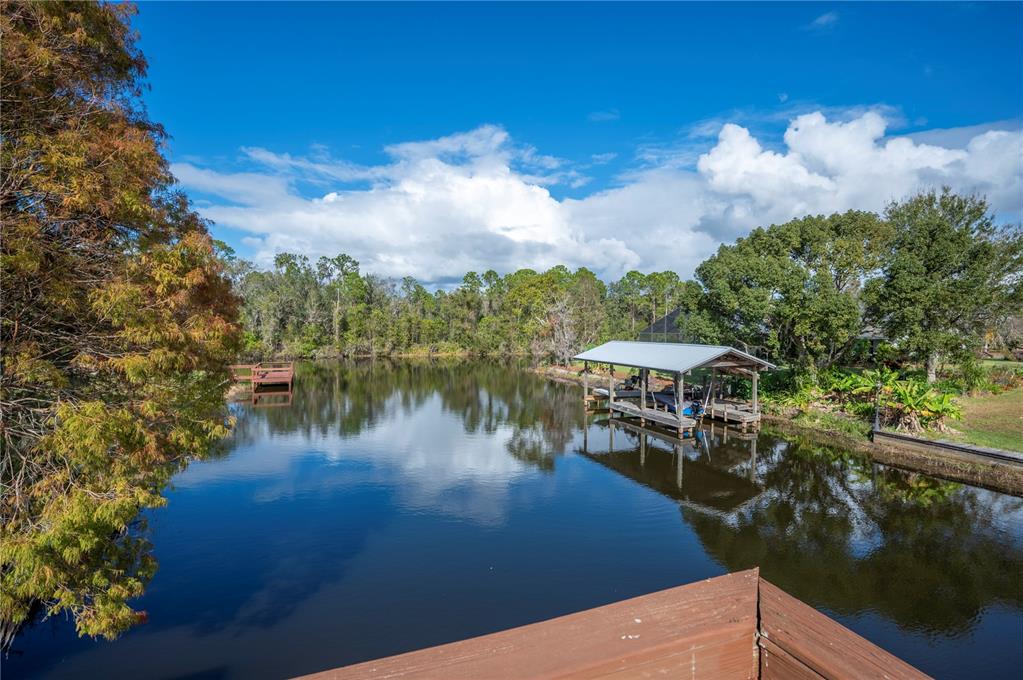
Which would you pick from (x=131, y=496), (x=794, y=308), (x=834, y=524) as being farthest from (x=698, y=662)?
(x=794, y=308)

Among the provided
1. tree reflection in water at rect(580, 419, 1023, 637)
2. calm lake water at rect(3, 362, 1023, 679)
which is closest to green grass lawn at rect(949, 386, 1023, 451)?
tree reflection in water at rect(580, 419, 1023, 637)

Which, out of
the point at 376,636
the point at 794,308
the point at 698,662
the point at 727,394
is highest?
the point at 794,308

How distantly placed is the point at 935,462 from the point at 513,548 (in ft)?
38.8

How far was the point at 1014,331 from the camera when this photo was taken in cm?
2644

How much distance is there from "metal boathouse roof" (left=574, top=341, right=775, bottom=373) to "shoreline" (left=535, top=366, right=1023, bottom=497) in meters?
2.75

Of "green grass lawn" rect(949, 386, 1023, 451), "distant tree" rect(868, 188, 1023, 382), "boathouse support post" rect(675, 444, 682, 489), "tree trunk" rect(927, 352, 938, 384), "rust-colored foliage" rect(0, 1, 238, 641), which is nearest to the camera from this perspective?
"rust-colored foliage" rect(0, 1, 238, 641)

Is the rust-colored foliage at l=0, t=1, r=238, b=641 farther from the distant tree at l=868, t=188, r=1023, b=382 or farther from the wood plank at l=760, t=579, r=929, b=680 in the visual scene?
the distant tree at l=868, t=188, r=1023, b=382

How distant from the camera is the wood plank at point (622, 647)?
1019mm

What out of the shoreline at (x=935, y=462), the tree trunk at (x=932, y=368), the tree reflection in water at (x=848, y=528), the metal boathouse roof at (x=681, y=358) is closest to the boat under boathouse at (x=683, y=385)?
the metal boathouse roof at (x=681, y=358)

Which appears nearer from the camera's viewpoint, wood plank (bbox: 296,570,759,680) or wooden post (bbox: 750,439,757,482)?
wood plank (bbox: 296,570,759,680)

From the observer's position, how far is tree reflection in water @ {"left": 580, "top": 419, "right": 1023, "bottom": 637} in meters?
7.96

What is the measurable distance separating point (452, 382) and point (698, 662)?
32547mm

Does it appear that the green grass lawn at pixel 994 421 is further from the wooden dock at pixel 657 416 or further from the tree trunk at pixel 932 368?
the wooden dock at pixel 657 416

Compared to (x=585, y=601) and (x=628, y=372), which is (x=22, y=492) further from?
(x=628, y=372)
